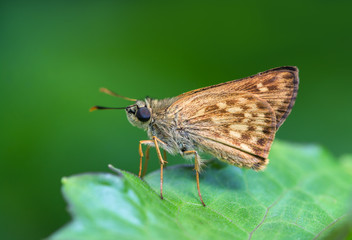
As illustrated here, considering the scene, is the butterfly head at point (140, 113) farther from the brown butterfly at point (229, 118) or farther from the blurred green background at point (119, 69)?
the blurred green background at point (119, 69)

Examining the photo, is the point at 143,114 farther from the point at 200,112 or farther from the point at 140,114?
the point at 200,112

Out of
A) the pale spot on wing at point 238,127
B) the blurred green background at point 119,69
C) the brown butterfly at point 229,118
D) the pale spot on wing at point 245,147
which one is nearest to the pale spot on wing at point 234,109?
the brown butterfly at point 229,118

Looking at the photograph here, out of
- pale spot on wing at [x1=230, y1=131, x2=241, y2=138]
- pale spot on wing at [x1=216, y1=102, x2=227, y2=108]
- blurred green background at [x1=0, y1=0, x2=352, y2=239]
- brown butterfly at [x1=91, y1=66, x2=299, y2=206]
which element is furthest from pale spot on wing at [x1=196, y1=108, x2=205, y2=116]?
blurred green background at [x1=0, y1=0, x2=352, y2=239]

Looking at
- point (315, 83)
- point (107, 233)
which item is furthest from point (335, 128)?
point (107, 233)

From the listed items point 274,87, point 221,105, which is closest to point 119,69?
point 221,105

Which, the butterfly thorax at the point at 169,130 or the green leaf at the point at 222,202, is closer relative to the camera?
the green leaf at the point at 222,202

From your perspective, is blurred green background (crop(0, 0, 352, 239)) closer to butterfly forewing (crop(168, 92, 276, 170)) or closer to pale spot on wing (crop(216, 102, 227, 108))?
butterfly forewing (crop(168, 92, 276, 170))

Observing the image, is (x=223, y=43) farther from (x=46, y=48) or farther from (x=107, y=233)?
(x=107, y=233)
